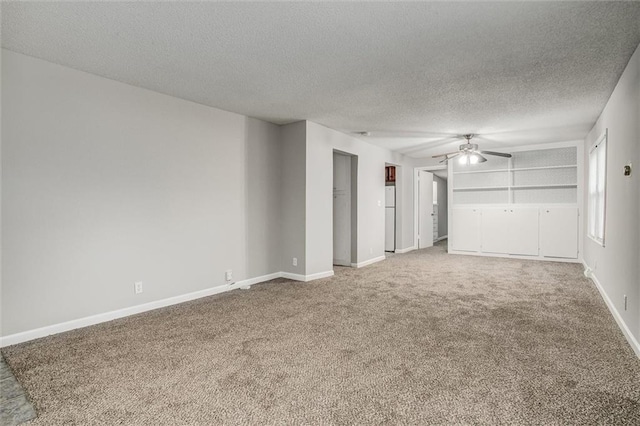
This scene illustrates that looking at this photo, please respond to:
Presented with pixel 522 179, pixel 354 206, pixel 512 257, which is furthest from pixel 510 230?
pixel 354 206

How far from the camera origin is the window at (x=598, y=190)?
4.17 meters

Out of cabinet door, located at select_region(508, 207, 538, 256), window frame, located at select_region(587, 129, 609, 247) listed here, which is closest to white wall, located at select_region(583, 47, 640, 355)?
window frame, located at select_region(587, 129, 609, 247)

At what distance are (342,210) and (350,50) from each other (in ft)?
12.3

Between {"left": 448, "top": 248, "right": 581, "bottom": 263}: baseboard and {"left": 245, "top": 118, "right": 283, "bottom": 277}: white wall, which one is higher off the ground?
{"left": 245, "top": 118, "right": 283, "bottom": 277}: white wall

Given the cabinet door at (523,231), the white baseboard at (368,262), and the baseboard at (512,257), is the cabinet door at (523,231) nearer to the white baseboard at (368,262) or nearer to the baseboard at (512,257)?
the baseboard at (512,257)

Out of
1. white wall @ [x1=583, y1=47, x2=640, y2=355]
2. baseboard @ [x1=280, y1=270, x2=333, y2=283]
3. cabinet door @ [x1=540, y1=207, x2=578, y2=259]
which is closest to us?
white wall @ [x1=583, y1=47, x2=640, y2=355]

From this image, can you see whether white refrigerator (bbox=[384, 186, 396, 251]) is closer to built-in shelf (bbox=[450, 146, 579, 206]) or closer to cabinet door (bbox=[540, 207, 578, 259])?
built-in shelf (bbox=[450, 146, 579, 206])

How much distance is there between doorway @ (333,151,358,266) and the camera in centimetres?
614

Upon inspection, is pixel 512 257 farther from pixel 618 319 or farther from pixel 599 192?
pixel 618 319

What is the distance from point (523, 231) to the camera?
6941 mm

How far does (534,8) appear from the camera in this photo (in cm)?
212

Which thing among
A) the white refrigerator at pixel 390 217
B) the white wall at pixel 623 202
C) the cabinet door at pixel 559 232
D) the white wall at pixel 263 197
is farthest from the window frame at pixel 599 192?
the white wall at pixel 263 197

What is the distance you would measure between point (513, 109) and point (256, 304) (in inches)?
160

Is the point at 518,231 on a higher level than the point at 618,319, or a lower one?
higher
